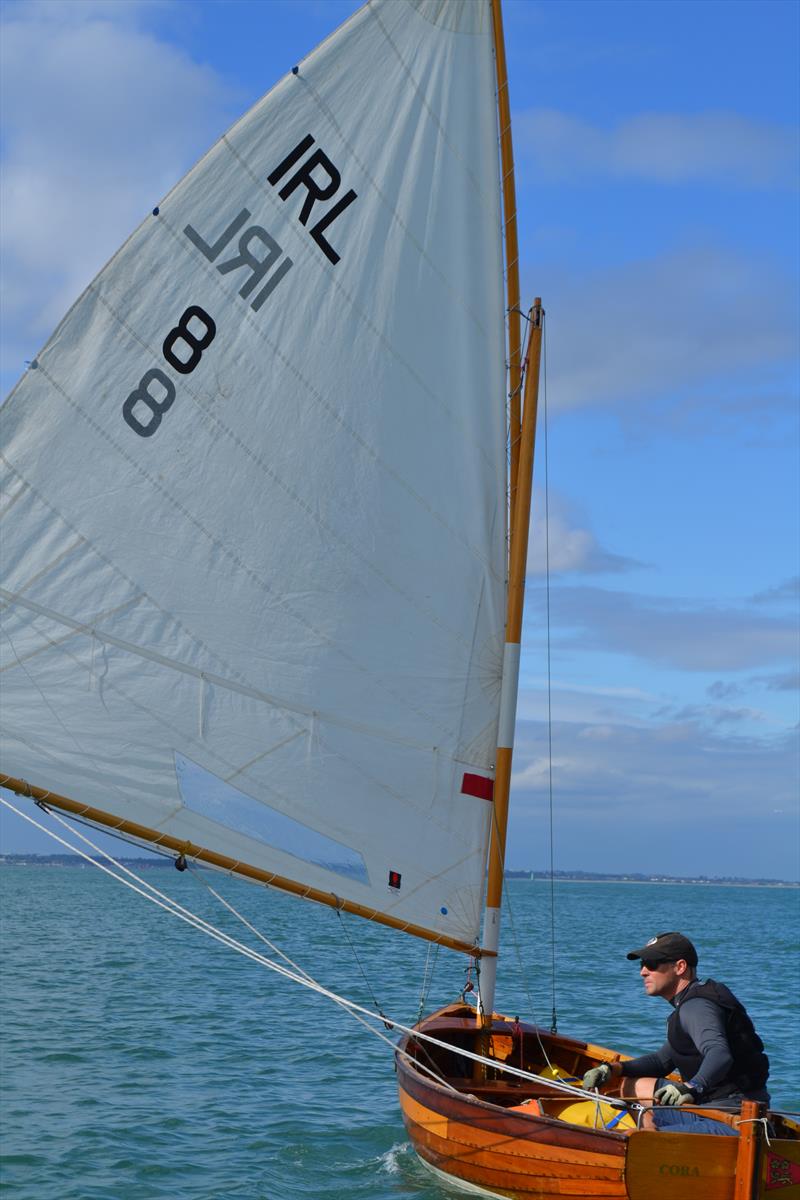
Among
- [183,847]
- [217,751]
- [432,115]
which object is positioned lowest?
[183,847]

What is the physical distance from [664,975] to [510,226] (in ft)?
22.5

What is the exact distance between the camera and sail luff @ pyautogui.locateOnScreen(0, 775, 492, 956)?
1022 centimetres

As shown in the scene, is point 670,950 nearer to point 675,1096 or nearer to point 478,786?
point 675,1096

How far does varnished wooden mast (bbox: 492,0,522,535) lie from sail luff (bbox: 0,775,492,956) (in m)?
3.86

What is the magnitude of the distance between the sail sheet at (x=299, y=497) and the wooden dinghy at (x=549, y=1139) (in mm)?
1463

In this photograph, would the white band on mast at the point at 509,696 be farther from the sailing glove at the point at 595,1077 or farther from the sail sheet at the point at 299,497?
the sailing glove at the point at 595,1077

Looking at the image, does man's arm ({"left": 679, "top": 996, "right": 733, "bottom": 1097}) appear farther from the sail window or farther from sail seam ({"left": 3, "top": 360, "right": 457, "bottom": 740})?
sail seam ({"left": 3, "top": 360, "right": 457, "bottom": 740})

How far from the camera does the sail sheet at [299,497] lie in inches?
417

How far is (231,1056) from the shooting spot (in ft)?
59.7

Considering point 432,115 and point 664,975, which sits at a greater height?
point 432,115

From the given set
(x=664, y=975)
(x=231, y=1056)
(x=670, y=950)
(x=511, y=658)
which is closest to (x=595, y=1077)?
(x=664, y=975)

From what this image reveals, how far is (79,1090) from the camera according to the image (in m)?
15.6

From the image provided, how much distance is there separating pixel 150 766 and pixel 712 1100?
5.19m

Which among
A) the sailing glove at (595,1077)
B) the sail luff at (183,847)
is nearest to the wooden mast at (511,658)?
the sail luff at (183,847)
